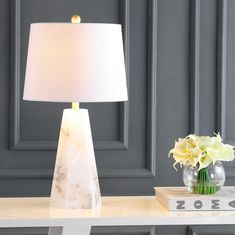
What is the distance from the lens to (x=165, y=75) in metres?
2.48

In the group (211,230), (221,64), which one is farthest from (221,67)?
(211,230)

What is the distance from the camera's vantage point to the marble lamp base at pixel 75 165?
7.04 feet

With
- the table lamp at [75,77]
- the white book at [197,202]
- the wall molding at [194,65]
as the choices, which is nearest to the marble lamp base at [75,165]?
the table lamp at [75,77]

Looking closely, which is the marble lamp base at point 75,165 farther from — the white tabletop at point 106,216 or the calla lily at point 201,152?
the calla lily at point 201,152

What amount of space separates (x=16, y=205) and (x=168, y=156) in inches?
20.4

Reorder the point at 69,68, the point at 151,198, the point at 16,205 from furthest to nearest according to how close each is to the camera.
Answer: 1. the point at 151,198
2. the point at 16,205
3. the point at 69,68

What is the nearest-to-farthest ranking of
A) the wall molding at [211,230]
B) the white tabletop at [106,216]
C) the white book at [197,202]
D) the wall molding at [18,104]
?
1. the white tabletop at [106,216]
2. the white book at [197,202]
3. the wall molding at [18,104]
4. the wall molding at [211,230]

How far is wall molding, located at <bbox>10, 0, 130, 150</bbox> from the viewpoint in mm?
2406

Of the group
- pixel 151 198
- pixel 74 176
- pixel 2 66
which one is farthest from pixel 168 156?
pixel 2 66

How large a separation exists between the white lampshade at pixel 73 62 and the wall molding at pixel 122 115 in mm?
323

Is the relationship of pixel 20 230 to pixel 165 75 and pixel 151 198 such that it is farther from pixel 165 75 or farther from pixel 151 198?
pixel 165 75

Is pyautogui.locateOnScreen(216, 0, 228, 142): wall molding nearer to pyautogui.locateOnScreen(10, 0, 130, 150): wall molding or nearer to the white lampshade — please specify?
pyautogui.locateOnScreen(10, 0, 130, 150): wall molding

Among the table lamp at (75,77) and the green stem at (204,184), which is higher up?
the table lamp at (75,77)

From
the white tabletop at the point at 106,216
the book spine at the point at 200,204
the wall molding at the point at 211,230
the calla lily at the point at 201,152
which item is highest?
the calla lily at the point at 201,152
